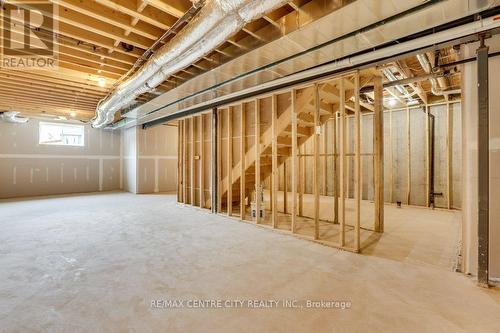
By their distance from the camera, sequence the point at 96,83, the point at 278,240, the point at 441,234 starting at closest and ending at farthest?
1. the point at 278,240
2. the point at 441,234
3. the point at 96,83

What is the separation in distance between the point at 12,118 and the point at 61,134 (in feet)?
4.77

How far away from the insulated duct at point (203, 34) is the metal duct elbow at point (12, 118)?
6557 mm

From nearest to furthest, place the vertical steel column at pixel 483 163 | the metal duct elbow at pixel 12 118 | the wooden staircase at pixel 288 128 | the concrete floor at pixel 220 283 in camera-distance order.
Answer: the concrete floor at pixel 220 283, the vertical steel column at pixel 483 163, the wooden staircase at pixel 288 128, the metal duct elbow at pixel 12 118

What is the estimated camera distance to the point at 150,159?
923cm

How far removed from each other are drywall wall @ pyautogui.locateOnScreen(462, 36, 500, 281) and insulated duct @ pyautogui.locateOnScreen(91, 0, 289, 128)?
208 centimetres

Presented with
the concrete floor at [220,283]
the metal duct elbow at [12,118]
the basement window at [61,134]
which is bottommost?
the concrete floor at [220,283]

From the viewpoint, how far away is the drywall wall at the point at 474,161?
221cm

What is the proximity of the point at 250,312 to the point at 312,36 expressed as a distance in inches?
101

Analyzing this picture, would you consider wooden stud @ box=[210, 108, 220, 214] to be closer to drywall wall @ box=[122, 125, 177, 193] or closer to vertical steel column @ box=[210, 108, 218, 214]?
vertical steel column @ box=[210, 108, 218, 214]

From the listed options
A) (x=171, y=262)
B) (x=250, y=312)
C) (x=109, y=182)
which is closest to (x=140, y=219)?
(x=171, y=262)

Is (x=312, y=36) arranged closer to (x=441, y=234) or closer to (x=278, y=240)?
(x=278, y=240)

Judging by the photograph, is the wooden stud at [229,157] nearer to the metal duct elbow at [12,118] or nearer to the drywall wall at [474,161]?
the drywall wall at [474,161]

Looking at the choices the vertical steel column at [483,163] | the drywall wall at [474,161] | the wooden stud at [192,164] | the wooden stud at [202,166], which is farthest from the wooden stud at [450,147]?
the wooden stud at [192,164]

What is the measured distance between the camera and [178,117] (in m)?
6.30
